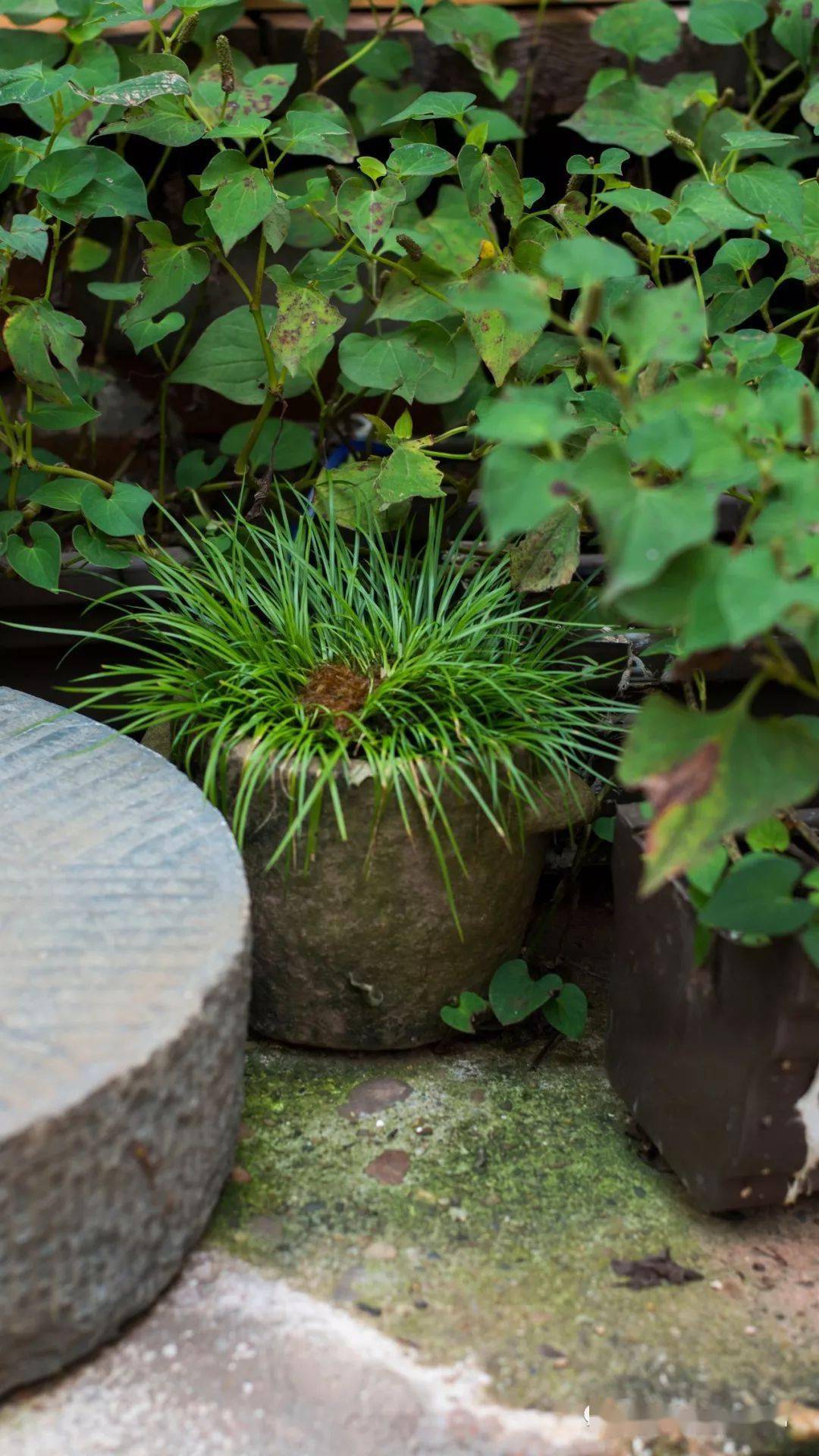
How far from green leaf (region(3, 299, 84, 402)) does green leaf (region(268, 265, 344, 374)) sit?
283 millimetres

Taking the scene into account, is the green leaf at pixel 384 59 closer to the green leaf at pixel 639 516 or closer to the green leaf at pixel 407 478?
the green leaf at pixel 407 478

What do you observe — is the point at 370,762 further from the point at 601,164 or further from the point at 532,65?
the point at 532,65

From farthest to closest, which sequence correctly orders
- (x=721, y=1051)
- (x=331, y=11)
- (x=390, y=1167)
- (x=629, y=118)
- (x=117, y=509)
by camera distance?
1. (x=331, y=11)
2. (x=629, y=118)
3. (x=117, y=509)
4. (x=390, y=1167)
5. (x=721, y=1051)

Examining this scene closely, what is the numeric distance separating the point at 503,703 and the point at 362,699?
0.62ft

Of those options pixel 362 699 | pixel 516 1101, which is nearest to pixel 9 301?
pixel 362 699

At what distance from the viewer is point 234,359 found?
7.14ft

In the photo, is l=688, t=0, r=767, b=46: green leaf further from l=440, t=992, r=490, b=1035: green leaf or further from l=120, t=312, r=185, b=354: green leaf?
l=440, t=992, r=490, b=1035: green leaf

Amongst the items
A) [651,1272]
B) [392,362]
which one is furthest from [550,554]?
[651,1272]

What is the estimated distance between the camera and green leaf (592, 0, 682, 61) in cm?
222

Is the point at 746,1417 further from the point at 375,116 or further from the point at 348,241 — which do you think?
the point at 375,116

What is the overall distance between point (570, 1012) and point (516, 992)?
0.08 m

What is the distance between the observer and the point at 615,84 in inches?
85.0

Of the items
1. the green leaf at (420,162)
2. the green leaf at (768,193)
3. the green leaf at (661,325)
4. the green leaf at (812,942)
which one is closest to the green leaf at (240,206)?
the green leaf at (420,162)

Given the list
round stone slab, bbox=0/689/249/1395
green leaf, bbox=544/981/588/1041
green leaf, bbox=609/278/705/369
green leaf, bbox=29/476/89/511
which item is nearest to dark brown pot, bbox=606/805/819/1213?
green leaf, bbox=544/981/588/1041
